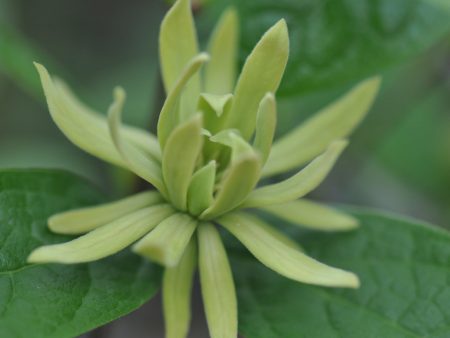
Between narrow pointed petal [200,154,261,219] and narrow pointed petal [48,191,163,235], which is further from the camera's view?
narrow pointed petal [48,191,163,235]

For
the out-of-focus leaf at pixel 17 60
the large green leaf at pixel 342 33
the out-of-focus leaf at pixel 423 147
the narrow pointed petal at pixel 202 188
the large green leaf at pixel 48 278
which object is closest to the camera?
the large green leaf at pixel 48 278

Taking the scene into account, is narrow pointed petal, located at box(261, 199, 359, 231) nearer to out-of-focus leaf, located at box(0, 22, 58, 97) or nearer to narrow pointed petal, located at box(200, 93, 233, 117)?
narrow pointed petal, located at box(200, 93, 233, 117)

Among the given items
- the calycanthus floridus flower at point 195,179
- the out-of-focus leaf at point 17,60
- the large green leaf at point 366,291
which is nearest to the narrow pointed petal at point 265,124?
the calycanthus floridus flower at point 195,179

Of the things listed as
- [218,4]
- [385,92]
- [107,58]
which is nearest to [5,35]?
[218,4]

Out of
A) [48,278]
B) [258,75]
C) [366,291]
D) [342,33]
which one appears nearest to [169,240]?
[48,278]

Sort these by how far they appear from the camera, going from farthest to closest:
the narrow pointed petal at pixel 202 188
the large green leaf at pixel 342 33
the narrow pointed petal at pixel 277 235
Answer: the large green leaf at pixel 342 33 < the narrow pointed petal at pixel 277 235 < the narrow pointed petal at pixel 202 188

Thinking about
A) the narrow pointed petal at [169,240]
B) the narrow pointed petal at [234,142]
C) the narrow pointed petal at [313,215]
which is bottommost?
A: the narrow pointed petal at [313,215]

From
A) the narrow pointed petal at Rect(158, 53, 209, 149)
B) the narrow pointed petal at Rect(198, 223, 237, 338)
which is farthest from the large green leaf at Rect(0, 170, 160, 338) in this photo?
the narrow pointed petal at Rect(158, 53, 209, 149)

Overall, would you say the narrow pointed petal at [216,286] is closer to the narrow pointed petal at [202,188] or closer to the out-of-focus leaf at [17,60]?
the narrow pointed petal at [202,188]
